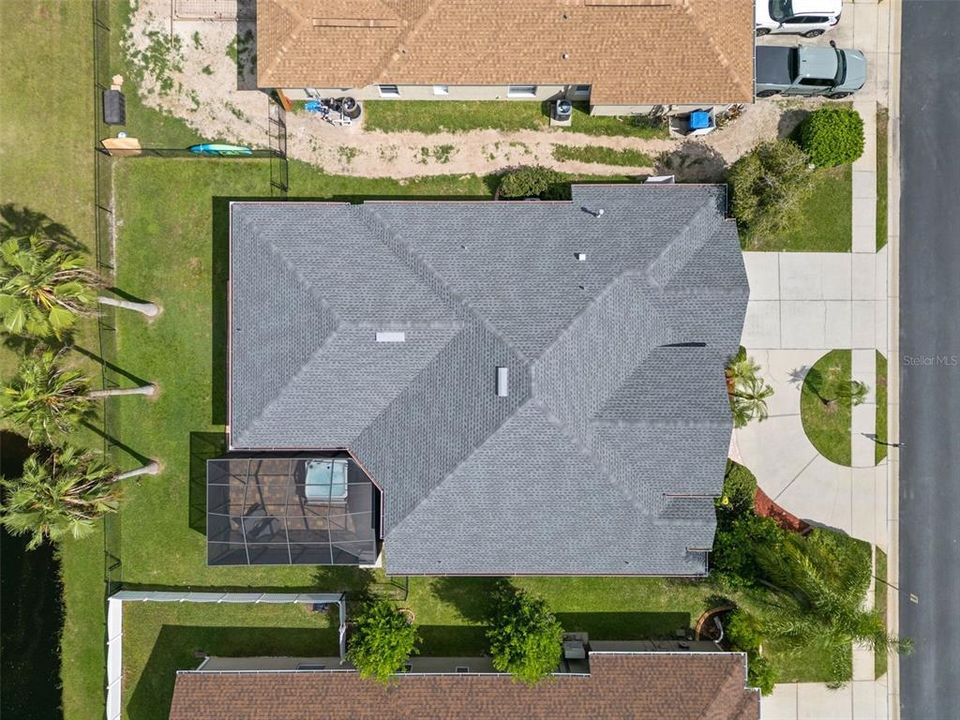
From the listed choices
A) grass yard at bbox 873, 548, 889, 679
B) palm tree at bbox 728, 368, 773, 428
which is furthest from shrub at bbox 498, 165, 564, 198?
grass yard at bbox 873, 548, 889, 679

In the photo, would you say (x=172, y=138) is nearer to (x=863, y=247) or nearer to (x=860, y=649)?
(x=863, y=247)

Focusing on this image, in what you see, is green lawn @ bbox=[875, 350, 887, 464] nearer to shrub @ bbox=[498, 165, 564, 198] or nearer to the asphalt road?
the asphalt road

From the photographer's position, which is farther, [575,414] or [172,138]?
[172,138]

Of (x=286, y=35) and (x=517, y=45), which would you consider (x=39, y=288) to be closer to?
(x=286, y=35)

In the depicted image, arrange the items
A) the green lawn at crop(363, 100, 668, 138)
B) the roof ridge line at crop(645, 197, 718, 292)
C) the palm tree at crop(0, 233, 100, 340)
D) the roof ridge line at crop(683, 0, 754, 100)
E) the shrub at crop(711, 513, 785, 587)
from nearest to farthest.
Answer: the palm tree at crop(0, 233, 100, 340)
the roof ridge line at crop(683, 0, 754, 100)
the roof ridge line at crop(645, 197, 718, 292)
the shrub at crop(711, 513, 785, 587)
the green lawn at crop(363, 100, 668, 138)

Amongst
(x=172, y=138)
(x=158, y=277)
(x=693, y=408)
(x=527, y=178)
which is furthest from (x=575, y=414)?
(x=172, y=138)

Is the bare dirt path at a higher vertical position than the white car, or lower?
lower
